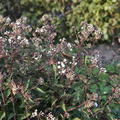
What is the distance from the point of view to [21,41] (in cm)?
306

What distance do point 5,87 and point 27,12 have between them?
10.9 ft

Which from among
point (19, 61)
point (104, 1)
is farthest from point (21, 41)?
point (104, 1)

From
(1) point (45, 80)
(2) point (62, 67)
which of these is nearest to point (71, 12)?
(1) point (45, 80)

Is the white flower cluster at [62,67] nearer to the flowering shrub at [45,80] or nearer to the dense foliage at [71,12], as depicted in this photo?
the flowering shrub at [45,80]

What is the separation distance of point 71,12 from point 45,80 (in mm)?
2903

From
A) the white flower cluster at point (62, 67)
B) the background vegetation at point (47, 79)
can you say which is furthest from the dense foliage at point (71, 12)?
the white flower cluster at point (62, 67)

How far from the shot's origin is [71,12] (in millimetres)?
5953

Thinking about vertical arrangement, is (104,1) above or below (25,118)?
above

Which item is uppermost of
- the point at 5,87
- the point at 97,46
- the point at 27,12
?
the point at 27,12

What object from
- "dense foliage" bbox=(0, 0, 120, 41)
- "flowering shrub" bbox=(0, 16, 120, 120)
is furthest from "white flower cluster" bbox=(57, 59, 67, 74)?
"dense foliage" bbox=(0, 0, 120, 41)

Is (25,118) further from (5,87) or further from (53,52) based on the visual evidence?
(53,52)

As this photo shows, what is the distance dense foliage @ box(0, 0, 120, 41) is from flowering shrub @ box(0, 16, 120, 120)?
7.51 feet

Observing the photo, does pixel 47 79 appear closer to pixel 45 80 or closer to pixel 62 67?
pixel 45 80

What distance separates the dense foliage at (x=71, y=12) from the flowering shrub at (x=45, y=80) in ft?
7.51
